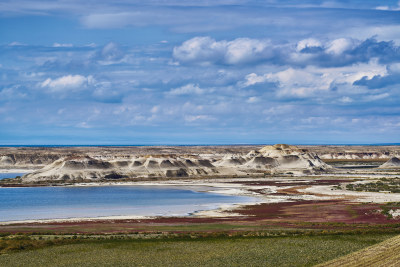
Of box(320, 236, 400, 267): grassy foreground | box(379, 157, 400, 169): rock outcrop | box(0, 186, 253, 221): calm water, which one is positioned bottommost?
box(0, 186, 253, 221): calm water

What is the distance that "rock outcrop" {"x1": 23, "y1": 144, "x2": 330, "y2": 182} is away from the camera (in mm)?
129500

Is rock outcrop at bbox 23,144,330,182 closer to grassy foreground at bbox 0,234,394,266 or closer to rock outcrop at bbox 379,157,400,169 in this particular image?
rock outcrop at bbox 379,157,400,169

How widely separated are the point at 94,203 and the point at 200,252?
39.0 meters

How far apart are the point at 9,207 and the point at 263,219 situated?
1273 inches

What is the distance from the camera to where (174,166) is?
147625 millimetres

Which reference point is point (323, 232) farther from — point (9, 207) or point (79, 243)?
point (9, 207)

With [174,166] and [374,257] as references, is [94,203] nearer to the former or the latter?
[374,257]

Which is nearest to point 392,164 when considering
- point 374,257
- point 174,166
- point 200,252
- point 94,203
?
point 174,166

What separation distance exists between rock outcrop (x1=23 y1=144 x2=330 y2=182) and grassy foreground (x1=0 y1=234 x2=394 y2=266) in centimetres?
8367

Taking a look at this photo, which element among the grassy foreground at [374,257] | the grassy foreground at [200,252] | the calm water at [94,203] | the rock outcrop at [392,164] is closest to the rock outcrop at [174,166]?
the rock outcrop at [392,164]

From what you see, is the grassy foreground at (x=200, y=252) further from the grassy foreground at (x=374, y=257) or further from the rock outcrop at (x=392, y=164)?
the rock outcrop at (x=392, y=164)

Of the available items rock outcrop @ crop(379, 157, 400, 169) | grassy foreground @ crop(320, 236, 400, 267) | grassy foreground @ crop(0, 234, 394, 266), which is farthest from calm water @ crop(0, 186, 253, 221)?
rock outcrop @ crop(379, 157, 400, 169)

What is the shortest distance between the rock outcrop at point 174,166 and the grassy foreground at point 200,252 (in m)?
83.7

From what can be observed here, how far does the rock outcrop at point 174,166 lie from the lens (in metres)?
130
